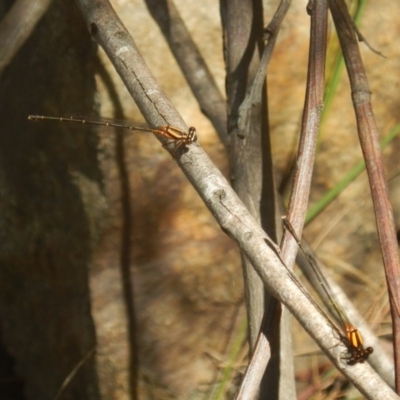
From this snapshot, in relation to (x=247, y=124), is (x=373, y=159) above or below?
below

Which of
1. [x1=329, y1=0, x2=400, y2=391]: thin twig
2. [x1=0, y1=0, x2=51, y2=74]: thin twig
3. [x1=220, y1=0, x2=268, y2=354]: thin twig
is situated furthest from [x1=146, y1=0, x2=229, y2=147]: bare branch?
[x1=329, y1=0, x2=400, y2=391]: thin twig

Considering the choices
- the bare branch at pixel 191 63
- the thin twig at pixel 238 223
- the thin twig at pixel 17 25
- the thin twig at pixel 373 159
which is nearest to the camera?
the thin twig at pixel 238 223

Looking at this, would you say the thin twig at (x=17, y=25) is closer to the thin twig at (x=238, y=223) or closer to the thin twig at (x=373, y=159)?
the thin twig at (x=238, y=223)

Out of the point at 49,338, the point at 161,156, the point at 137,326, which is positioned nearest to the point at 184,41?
the point at 161,156

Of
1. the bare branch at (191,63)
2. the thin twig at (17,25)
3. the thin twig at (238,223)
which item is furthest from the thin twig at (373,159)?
the thin twig at (17,25)

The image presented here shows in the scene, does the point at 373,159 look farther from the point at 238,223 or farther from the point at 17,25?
the point at 17,25

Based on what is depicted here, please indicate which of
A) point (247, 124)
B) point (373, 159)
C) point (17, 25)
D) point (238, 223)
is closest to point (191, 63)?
point (247, 124)

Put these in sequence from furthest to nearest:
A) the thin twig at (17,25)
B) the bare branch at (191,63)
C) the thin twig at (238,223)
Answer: the bare branch at (191,63), the thin twig at (17,25), the thin twig at (238,223)
